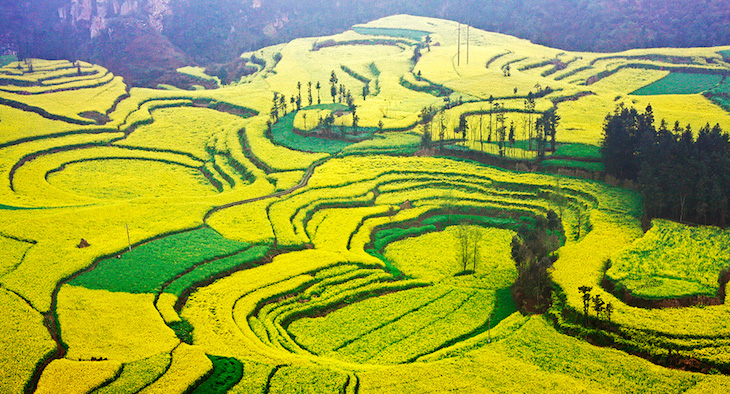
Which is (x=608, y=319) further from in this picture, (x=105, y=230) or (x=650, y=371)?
(x=105, y=230)

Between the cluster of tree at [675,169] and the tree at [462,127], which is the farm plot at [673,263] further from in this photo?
the tree at [462,127]

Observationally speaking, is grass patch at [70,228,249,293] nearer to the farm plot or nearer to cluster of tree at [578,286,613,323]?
cluster of tree at [578,286,613,323]

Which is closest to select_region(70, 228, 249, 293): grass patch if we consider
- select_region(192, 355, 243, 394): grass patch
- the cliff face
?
select_region(192, 355, 243, 394): grass patch

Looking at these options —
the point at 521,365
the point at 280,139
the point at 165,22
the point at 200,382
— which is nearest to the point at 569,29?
the point at 280,139

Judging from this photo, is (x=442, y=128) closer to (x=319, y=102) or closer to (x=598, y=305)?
(x=319, y=102)

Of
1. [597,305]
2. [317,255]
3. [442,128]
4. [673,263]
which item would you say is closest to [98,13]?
[442,128]

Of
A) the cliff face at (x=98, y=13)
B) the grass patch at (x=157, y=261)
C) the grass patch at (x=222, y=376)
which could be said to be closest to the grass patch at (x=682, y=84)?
the grass patch at (x=157, y=261)
